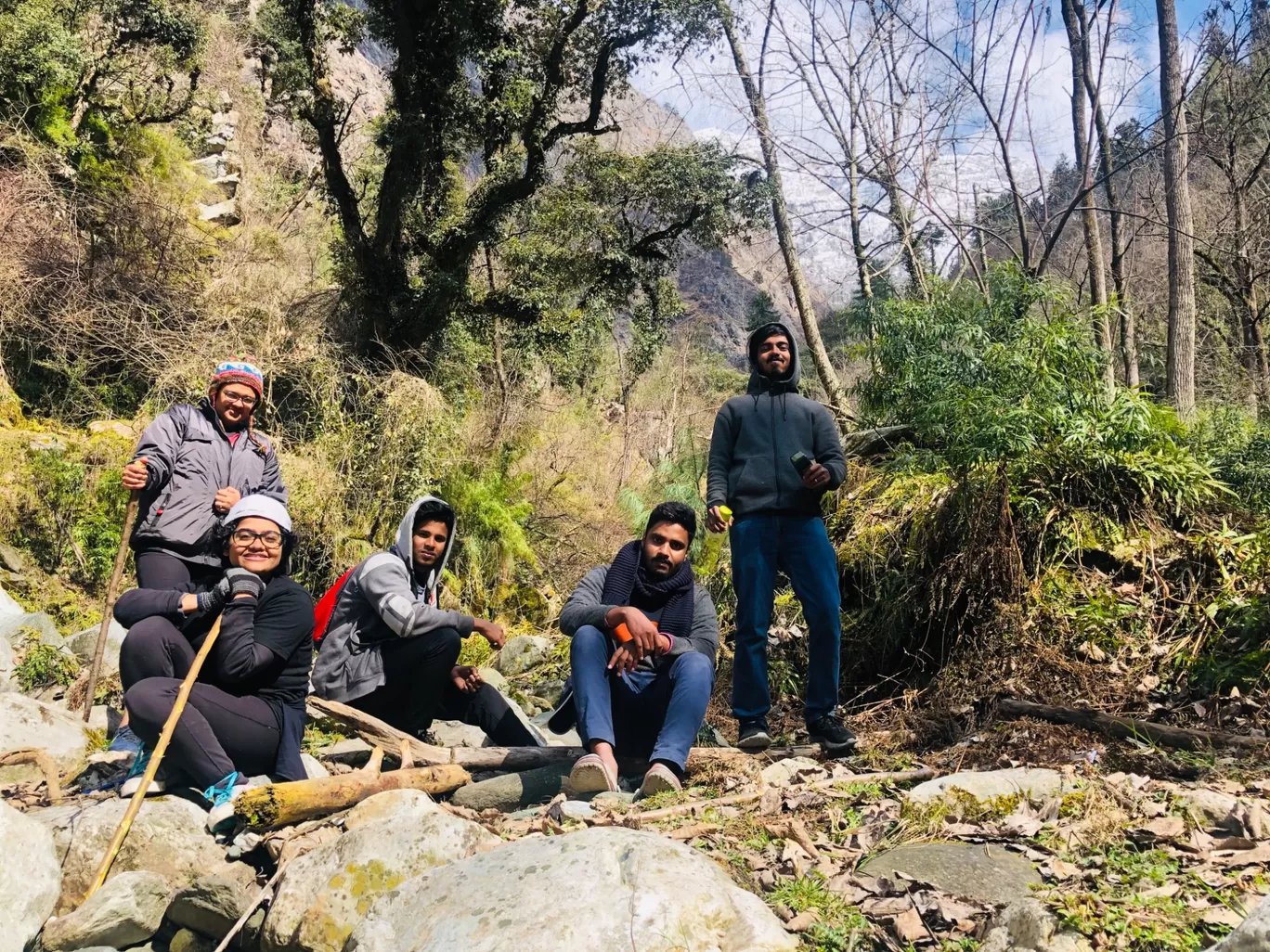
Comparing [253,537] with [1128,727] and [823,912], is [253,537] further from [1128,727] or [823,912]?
[1128,727]

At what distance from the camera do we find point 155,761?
3.53 m

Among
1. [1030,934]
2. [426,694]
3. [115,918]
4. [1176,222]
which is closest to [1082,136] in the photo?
[1176,222]

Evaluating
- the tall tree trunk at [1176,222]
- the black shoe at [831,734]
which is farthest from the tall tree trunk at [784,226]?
the black shoe at [831,734]

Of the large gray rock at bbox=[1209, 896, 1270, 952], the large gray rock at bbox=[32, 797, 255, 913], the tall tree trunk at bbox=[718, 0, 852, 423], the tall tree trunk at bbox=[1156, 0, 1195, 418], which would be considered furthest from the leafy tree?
the large gray rock at bbox=[1209, 896, 1270, 952]

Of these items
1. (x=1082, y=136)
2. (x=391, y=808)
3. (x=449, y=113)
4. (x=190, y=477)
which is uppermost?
(x=449, y=113)

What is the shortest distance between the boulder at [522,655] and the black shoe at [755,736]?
4431 mm

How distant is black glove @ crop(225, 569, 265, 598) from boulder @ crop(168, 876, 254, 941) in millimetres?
1176

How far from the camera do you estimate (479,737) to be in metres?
6.06

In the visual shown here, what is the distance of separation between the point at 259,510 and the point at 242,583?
0.33 meters

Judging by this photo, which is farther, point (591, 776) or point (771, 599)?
point (771, 599)

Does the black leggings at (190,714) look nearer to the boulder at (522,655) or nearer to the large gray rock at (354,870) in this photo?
the large gray rock at (354,870)

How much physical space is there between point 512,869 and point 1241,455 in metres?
6.34

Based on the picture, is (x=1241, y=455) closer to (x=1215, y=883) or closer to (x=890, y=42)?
(x=1215, y=883)

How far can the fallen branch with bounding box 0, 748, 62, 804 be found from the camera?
14.1 feet
